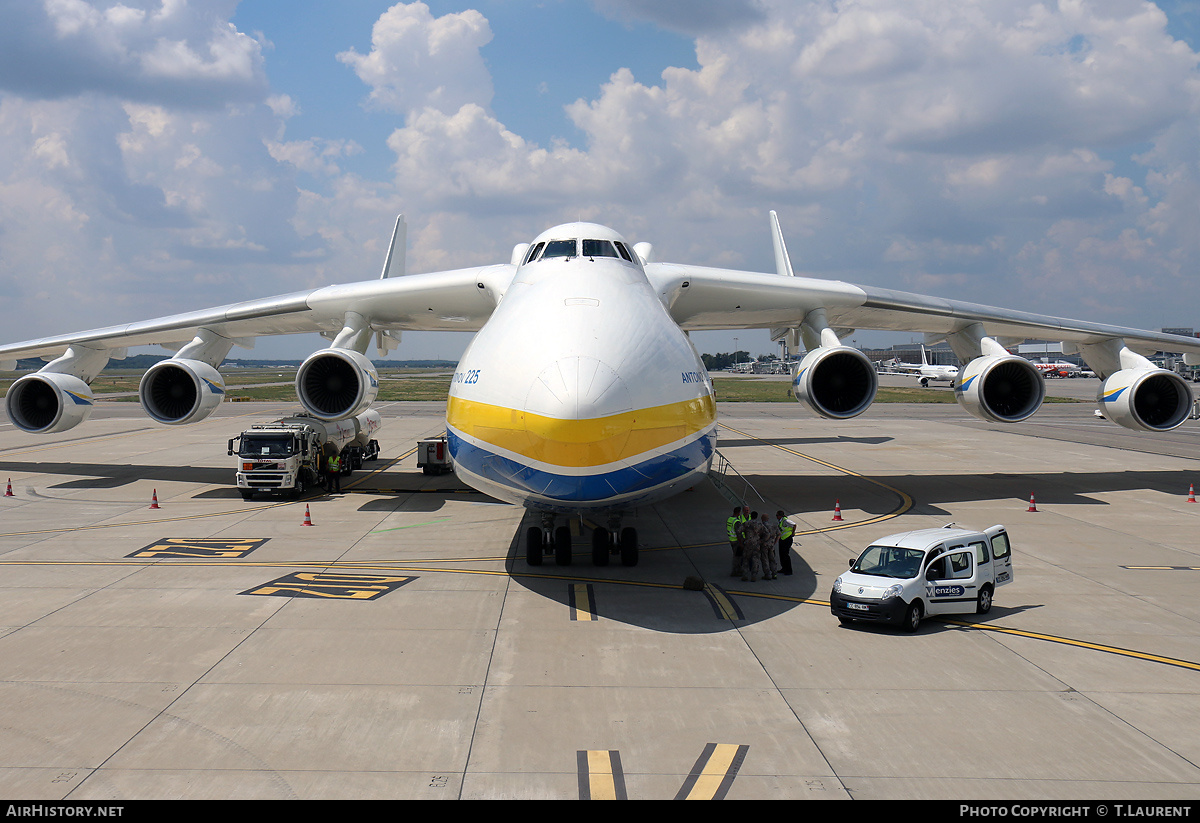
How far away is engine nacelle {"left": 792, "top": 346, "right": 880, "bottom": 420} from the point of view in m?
16.5

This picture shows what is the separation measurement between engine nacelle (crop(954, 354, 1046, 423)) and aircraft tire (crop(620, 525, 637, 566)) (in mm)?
10236

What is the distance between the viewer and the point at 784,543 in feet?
40.3

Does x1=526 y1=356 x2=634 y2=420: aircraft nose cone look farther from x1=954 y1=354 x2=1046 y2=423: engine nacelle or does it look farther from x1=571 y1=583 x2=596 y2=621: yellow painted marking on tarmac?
x1=954 y1=354 x2=1046 y2=423: engine nacelle

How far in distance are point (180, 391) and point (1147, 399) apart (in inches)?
947

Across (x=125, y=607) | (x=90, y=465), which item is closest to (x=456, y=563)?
(x=125, y=607)

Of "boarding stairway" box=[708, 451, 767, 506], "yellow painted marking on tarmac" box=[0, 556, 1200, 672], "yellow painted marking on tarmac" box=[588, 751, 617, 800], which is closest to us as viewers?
"yellow painted marking on tarmac" box=[588, 751, 617, 800]

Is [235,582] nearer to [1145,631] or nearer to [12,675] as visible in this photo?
[12,675]

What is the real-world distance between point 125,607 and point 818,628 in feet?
29.5

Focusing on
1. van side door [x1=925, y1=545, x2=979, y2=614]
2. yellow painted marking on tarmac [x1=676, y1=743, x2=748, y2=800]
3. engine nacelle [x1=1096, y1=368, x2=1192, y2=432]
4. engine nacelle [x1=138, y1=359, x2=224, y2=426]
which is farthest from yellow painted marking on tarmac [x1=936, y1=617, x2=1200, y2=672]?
engine nacelle [x1=138, y1=359, x2=224, y2=426]

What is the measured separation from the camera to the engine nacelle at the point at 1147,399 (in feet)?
61.9

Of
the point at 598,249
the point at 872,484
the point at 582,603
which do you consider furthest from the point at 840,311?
the point at 582,603

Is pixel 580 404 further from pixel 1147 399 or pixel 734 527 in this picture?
pixel 1147 399

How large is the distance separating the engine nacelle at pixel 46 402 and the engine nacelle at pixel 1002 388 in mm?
22205

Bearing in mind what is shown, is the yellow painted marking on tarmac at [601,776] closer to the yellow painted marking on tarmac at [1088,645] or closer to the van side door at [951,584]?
the van side door at [951,584]
